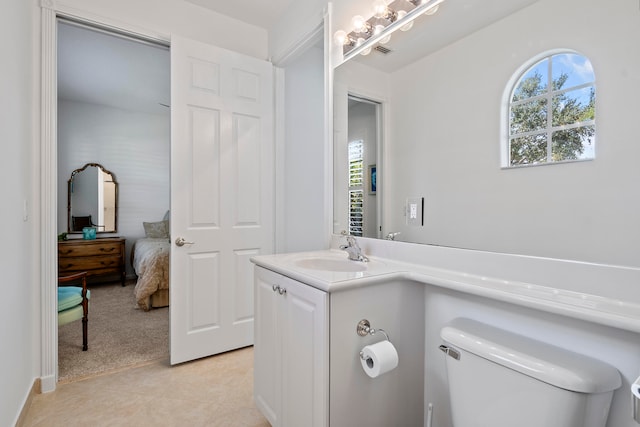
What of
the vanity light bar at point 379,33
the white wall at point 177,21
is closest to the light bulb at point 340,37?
the vanity light bar at point 379,33

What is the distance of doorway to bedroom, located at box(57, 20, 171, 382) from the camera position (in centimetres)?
249

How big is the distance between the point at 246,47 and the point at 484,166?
7.34 feet

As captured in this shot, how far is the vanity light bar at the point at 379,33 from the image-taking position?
139cm

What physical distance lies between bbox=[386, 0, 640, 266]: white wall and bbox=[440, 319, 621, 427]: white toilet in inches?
12.0

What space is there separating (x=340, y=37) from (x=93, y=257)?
4321 millimetres

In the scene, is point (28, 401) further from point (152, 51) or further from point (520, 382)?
point (152, 51)

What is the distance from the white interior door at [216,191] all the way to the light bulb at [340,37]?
2.82 feet

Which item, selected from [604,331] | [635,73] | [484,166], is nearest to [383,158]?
[484,166]

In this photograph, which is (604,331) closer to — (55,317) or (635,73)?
(635,73)

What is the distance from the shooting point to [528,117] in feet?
3.47

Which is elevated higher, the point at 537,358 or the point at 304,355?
the point at 537,358

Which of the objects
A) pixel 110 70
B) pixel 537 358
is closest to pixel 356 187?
pixel 537 358

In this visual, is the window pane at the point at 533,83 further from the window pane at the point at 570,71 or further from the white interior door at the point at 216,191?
the white interior door at the point at 216,191

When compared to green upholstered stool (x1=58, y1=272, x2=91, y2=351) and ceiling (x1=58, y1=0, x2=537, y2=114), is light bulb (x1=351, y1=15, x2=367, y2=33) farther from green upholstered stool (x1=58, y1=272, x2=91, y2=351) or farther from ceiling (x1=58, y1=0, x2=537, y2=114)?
green upholstered stool (x1=58, y1=272, x2=91, y2=351)
